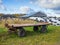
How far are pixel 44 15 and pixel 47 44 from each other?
18.1 meters

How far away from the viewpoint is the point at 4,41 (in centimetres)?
962

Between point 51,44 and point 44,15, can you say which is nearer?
point 51,44

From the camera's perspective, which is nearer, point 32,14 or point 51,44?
point 51,44

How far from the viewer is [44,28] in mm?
12836

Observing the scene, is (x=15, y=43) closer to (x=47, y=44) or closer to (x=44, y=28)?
(x=47, y=44)

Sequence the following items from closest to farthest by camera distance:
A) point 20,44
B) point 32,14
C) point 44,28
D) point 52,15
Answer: point 20,44, point 44,28, point 32,14, point 52,15

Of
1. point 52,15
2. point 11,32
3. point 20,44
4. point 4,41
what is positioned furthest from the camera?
point 52,15

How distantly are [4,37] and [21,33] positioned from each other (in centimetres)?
112

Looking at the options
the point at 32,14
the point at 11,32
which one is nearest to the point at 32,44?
the point at 11,32

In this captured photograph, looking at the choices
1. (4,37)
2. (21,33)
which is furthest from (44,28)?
(4,37)

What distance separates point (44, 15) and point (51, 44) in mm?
18063

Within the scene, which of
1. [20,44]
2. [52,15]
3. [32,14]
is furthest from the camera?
[52,15]

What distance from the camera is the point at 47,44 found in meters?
9.16

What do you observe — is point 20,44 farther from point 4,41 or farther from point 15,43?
point 4,41
